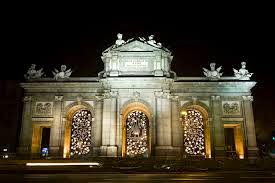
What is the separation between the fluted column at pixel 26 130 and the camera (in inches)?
1468

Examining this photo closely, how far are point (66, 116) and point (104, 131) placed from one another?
19.4ft

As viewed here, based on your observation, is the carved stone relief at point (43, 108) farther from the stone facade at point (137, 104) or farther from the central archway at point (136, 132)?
the central archway at point (136, 132)

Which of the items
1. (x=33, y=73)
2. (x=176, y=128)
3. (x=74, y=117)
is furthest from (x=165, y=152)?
(x=33, y=73)

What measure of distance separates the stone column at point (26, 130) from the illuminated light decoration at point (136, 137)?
12.1 metres

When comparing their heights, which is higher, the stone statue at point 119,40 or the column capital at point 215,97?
the stone statue at point 119,40

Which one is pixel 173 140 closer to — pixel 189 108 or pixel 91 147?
pixel 189 108

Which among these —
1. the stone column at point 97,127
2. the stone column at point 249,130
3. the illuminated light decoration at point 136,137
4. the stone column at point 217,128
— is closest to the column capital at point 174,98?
the stone column at point 217,128

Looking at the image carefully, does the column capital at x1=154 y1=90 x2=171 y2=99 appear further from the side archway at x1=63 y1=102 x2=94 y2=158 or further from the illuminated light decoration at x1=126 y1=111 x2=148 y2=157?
the side archway at x1=63 y1=102 x2=94 y2=158

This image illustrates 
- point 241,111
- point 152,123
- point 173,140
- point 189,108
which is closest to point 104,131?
point 152,123

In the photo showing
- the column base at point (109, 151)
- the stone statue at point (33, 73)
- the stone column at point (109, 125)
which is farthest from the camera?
the stone statue at point (33, 73)

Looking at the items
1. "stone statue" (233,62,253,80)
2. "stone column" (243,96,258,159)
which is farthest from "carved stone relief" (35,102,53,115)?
"stone column" (243,96,258,159)

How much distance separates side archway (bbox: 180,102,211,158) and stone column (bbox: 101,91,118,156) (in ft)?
28.4

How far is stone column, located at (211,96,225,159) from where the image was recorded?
122ft

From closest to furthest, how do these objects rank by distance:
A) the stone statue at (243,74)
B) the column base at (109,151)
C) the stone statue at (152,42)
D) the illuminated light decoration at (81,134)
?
the column base at (109,151)
the illuminated light decoration at (81,134)
the stone statue at (152,42)
the stone statue at (243,74)
